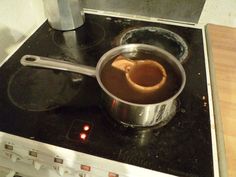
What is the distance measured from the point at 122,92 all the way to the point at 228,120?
0.28 meters

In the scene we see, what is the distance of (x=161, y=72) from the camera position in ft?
1.73

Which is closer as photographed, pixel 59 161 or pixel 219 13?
pixel 59 161

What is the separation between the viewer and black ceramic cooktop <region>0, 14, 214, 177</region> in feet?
1.54

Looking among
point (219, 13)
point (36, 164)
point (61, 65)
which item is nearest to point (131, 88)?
point (61, 65)

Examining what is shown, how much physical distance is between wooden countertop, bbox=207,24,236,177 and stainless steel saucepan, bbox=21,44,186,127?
0.14 metres

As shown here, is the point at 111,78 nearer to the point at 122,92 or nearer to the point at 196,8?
the point at 122,92

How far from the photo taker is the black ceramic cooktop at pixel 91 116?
0.47m

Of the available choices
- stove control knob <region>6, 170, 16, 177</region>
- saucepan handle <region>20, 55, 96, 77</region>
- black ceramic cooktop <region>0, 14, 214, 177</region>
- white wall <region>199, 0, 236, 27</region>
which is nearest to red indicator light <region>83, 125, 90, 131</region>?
black ceramic cooktop <region>0, 14, 214, 177</region>

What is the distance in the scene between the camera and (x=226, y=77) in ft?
2.17

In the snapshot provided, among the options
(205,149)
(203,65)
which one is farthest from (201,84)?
(205,149)

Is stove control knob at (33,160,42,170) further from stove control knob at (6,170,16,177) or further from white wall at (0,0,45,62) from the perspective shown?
white wall at (0,0,45,62)

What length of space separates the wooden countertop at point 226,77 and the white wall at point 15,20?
2.19ft

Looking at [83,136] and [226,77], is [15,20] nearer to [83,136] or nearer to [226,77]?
[83,136]

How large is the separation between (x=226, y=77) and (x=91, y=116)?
411mm
